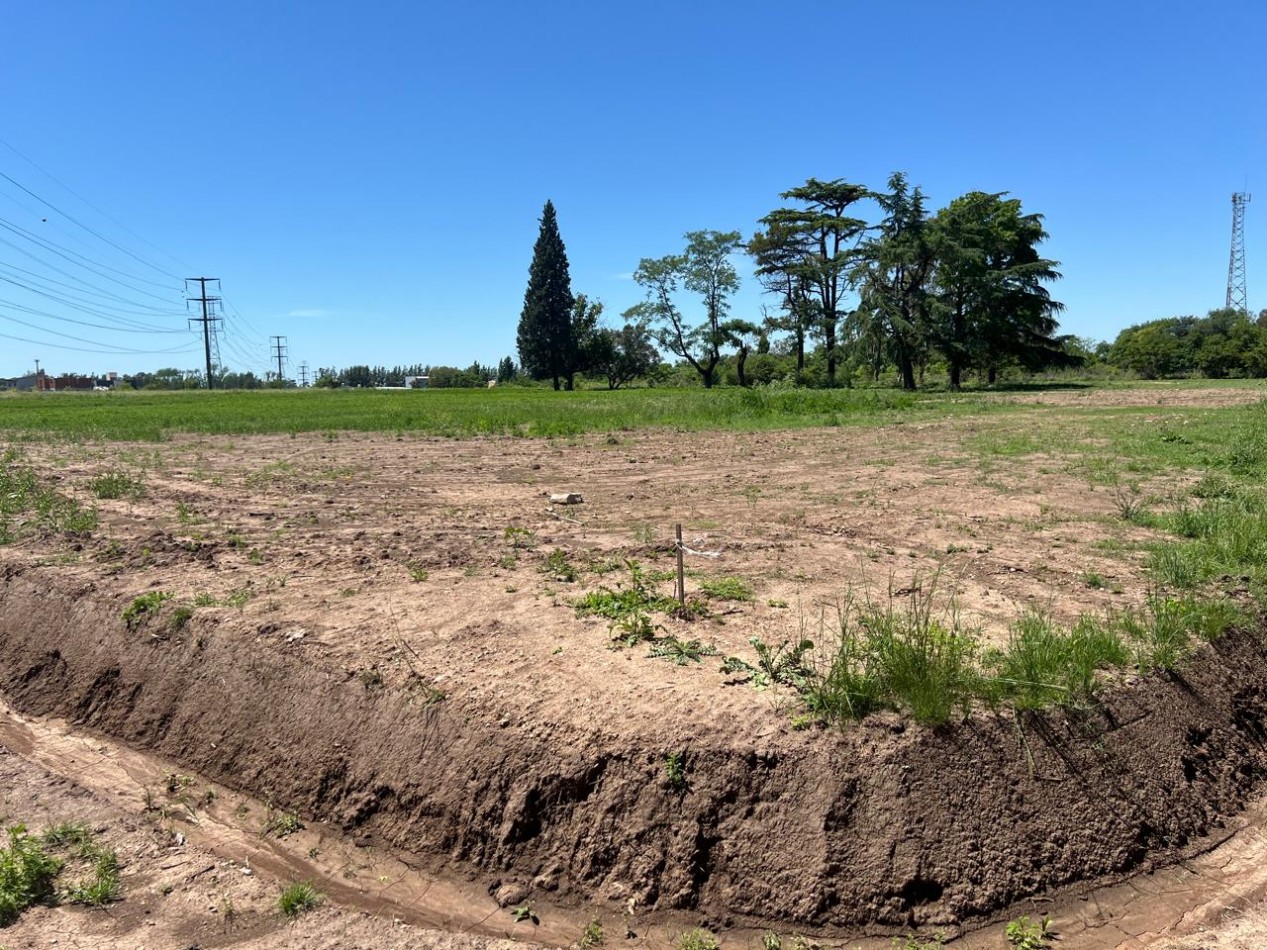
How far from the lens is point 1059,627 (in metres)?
4.50

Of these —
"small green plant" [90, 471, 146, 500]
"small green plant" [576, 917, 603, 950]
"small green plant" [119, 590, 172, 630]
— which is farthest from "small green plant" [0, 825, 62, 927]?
"small green plant" [90, 471, 146, 500]

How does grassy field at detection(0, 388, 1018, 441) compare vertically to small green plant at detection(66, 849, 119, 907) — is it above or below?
above

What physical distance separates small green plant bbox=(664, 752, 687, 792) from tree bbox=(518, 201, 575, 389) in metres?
61.5

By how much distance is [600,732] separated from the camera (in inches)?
144

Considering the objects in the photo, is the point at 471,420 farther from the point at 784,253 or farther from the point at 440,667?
the point at 784,253

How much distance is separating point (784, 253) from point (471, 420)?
34.0 metres

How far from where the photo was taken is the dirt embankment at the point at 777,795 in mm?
3205

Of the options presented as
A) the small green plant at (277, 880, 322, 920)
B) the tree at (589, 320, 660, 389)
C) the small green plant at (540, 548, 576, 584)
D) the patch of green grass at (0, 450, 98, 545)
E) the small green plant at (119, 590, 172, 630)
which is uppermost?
the tree at (589, 320, 660, 389)

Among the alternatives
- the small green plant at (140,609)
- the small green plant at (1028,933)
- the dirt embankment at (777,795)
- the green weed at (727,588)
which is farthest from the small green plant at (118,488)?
the small green plant at (1028,933)

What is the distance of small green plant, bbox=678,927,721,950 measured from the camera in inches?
120

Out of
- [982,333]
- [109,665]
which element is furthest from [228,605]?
[982,333]

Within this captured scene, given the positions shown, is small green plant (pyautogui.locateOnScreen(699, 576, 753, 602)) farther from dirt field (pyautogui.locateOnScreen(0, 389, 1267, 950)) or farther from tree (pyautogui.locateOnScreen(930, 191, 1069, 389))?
tree (pyautogui.locateOnScreen(930, 191, 1069, 389))

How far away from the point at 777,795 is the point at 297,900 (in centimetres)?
219

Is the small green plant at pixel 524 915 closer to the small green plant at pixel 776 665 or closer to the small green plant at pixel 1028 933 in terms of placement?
the small green plant at pixel 776 665
